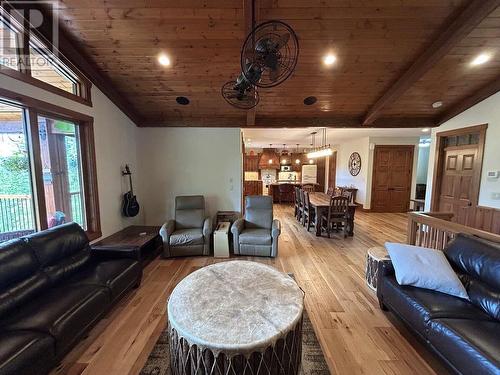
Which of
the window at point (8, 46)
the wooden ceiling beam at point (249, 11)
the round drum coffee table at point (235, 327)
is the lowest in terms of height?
the round drum coffee table at point (235, 327)

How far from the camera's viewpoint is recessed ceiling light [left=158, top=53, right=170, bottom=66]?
3.13 metres

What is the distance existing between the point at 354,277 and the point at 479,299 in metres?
1.48

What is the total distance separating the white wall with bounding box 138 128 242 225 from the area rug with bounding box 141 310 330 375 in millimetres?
3141

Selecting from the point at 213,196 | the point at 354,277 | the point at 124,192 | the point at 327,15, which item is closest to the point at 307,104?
the point at 327,15

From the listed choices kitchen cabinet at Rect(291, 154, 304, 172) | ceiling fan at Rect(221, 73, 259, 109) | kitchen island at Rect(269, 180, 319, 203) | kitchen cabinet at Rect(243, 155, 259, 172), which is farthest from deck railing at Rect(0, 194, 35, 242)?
kitchen cabinet at Rect(291, 154, 304, 172)

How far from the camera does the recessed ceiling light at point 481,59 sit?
10.3ft

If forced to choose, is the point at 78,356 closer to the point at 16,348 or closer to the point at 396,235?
the point at 16,348

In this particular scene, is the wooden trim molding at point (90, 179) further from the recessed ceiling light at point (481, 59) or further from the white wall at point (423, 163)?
the white wall at point (423, 163)

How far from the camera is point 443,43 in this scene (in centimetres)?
277

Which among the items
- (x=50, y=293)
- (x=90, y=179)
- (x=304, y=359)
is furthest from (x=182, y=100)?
(x=304, y=359)

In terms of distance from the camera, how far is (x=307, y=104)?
4.34 metres

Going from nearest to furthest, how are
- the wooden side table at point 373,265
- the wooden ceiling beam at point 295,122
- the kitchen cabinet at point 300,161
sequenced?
the wooden side table at point 373,265, the wooden ceiling beam at point 295,122, the kitchen cabinet at point 300,161

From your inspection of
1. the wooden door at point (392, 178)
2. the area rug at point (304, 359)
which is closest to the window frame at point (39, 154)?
the area rug at point (304, 359)

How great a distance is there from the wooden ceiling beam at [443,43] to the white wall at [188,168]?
2.93m
